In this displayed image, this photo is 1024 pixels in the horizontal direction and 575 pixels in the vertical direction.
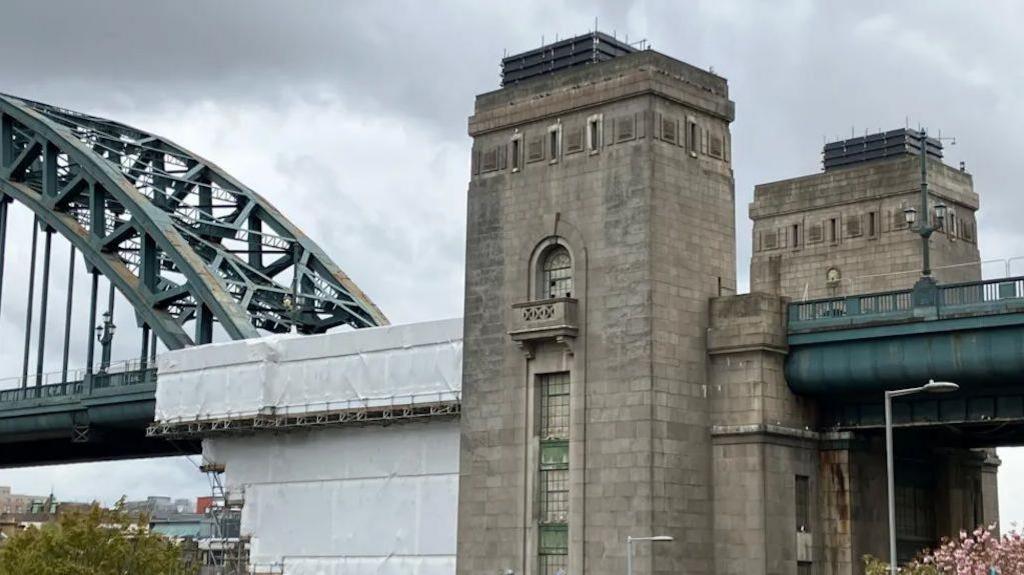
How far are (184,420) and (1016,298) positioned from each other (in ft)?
143

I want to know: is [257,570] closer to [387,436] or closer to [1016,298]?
[387,436]

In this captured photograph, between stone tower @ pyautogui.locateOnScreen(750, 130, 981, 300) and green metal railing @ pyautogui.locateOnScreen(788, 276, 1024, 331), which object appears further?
stone tower @ pyautogui.locateOnScreen(750, 130, 981, 300)

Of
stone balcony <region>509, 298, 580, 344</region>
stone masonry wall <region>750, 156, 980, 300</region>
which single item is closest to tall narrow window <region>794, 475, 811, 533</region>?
stone balcony <region>509, 298, 580, 344</region>

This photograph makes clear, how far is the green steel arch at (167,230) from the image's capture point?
3812 inches

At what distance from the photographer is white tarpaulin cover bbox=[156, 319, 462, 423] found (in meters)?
75.5

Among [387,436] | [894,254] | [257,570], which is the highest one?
[894,254]

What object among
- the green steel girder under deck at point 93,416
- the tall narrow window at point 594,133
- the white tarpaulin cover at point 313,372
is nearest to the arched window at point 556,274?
the tall narrow window at point 594,133

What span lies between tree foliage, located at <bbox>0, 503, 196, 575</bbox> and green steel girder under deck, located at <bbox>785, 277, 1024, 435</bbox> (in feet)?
116

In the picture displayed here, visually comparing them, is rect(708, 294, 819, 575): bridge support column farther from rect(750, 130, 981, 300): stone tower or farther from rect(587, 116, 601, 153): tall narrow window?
rect(750, 130, 981, 300): stone tower

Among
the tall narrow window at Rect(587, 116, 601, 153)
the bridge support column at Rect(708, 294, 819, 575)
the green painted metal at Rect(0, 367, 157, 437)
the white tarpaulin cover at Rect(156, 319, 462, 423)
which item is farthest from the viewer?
the green painted metal at Rect(0, 367, 157, 437)

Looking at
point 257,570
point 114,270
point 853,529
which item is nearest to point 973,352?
point 853,529

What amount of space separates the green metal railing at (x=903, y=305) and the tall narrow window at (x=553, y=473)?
30.4ft

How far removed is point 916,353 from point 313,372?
31.1m

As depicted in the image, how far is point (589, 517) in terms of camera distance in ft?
205
